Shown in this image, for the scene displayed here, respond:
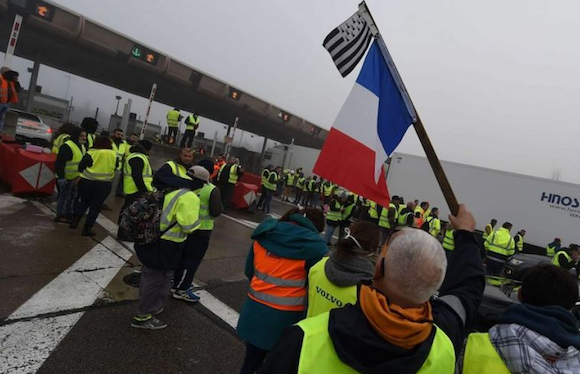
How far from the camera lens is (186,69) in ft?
66.9

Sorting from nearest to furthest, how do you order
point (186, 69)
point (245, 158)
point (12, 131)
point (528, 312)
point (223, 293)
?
point (528, 312) → point (223, 293) → point (12, 131) → point (186, 69) → point (245, 158)

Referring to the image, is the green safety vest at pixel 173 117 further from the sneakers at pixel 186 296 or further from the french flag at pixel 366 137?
the french flag at pixel 366 137

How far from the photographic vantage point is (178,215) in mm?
4117

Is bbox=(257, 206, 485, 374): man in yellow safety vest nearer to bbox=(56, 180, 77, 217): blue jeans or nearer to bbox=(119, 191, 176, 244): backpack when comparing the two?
bbox=(119, 191, 176, 244): backpack

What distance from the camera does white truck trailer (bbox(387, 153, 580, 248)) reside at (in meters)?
15.4

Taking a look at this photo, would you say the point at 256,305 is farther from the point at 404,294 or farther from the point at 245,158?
the point at 245,158

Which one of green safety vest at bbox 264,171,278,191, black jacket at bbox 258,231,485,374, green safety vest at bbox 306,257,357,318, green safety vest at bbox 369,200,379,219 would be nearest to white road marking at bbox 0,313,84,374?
green safety vest at bbox 306,257,357,318

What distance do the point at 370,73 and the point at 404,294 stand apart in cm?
201

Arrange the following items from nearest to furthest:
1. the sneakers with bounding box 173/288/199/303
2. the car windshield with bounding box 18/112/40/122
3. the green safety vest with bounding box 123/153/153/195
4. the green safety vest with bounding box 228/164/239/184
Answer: the sneakers with bounding box 173/288/199/303 → the green safety vest with bounding box 123/153/153/195 → the green safety vest with bounding box 228/164/239/184 → the car windshield with bounding box 18/112/40/122

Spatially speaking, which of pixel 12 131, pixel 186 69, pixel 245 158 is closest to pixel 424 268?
pixel 12 131

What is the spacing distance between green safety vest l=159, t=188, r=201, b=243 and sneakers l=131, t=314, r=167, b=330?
0.88 meters

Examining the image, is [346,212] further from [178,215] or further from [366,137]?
[366,137]

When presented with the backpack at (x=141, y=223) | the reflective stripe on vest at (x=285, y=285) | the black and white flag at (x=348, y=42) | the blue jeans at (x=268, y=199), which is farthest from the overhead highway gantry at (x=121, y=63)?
the reflective stripe on vest at (x=285, y=285)

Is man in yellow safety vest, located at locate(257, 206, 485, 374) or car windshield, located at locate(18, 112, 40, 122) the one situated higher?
man in yellow safety vest, located at locate(257, 206, 485, 374)
